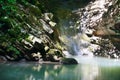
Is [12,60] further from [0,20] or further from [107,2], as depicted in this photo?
[107,2]

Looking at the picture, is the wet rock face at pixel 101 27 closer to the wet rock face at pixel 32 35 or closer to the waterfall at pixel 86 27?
the waterfall at pixel 86 27

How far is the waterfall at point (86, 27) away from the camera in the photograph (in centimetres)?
2838

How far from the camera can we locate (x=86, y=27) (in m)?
30.6

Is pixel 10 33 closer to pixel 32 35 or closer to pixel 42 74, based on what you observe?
pixel 32 35

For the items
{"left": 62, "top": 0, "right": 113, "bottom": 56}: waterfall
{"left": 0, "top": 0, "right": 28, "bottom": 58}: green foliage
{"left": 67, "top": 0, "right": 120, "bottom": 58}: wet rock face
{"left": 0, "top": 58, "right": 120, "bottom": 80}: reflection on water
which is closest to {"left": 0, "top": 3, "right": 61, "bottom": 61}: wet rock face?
{"left": 0, "top": 0, "right": 28, "bottom": 58}: green foliage

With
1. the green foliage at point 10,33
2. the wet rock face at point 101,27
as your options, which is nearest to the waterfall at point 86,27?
the wet rock face at point 101,27

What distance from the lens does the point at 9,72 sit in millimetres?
14727

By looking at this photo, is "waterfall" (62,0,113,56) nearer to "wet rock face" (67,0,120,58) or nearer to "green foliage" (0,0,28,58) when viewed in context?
"wet rock face" (67,0,120,58)

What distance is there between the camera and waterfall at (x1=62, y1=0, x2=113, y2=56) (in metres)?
28.4

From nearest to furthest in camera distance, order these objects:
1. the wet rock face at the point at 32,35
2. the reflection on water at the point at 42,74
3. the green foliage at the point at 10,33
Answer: the reflection on water at the point at 42,74 < the green foliage at the point at 10,33 < the wet rock face at the point at 32,35

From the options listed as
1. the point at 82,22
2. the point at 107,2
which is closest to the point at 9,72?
the point at 82,22

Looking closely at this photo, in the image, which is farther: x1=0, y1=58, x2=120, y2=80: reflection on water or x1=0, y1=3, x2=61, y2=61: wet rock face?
x1=0, y1=3, x2=61, y2=61: wet rock face

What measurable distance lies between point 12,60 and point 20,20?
341cm

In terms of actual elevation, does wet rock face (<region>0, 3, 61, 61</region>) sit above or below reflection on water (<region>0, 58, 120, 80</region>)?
above
